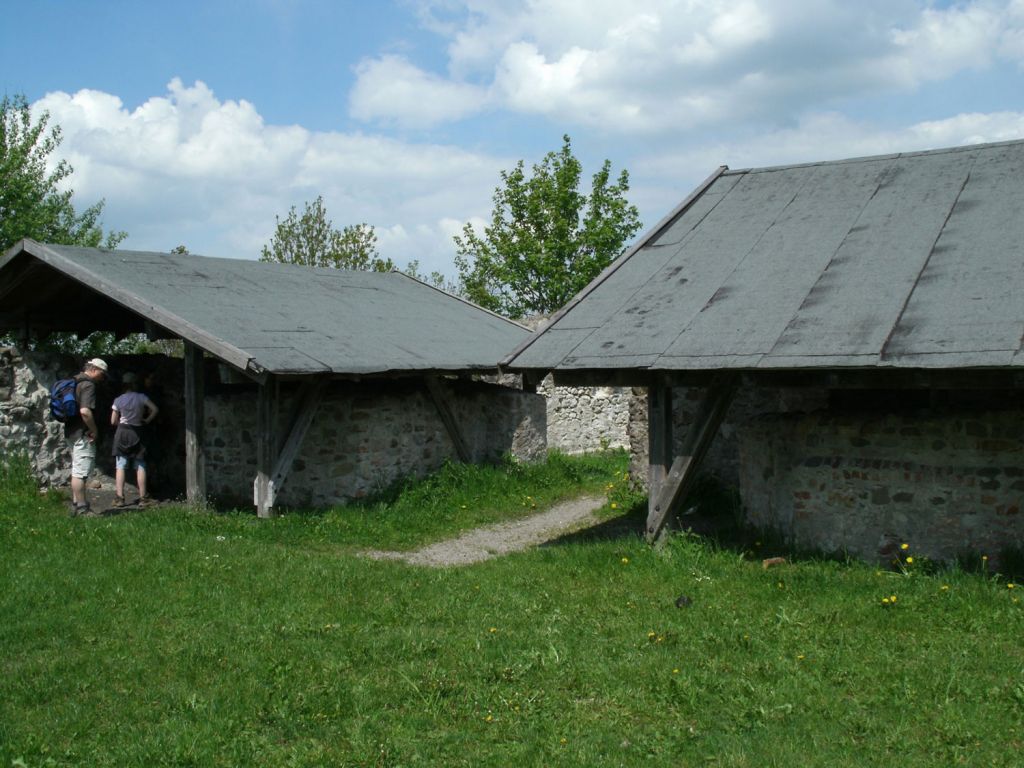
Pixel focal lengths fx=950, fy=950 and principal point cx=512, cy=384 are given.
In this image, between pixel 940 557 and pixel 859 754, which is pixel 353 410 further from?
pixel 859 754

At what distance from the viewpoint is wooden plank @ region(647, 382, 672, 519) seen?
859 cm

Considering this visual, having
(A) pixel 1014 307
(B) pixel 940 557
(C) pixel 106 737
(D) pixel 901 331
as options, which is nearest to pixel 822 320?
(D) pixel 901 331

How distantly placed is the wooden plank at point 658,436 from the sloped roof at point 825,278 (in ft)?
1.99

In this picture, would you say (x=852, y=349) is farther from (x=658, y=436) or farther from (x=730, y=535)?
(x=730, y=535)

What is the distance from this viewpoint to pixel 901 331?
7188 millimetres

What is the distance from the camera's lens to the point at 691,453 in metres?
8.44

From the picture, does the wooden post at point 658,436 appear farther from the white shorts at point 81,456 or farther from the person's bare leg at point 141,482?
the white shorts at point 81,456

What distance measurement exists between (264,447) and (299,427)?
1.47 ft

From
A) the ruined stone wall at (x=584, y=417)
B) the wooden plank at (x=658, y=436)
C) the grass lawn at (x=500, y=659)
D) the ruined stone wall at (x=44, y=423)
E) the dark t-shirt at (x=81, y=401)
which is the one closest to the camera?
the grass lawn at (x=500, y=659)

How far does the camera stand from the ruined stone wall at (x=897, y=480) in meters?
7.37

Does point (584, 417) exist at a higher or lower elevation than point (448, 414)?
lower

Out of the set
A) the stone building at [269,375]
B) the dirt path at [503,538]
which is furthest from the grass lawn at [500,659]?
the stone building at [269,375]

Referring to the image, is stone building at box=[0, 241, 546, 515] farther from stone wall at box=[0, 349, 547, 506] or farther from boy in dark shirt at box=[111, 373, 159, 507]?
boy in dark shirt at box=[111, 373, 159, 507]

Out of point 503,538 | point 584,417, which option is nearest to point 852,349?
point 503,538
